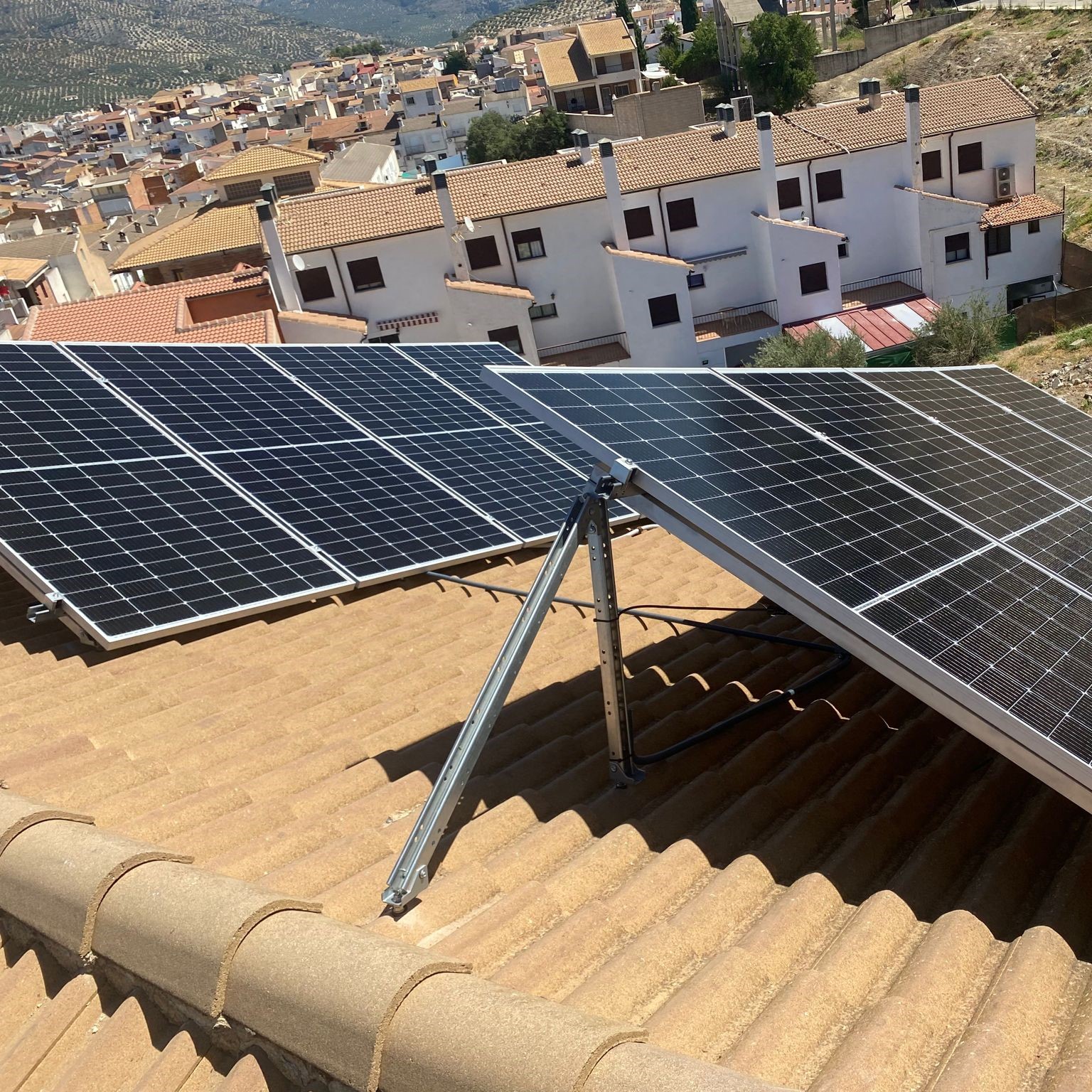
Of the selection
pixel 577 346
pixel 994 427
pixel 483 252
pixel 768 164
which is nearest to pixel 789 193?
pixel 768 164

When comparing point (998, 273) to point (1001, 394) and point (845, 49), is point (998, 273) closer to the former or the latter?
point (1001, 394)

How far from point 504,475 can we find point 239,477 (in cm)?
357

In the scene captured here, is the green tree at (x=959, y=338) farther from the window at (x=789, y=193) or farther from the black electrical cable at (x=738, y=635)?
the black electrical cable at (x=738, y=635)

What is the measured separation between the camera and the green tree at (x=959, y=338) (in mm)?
35094

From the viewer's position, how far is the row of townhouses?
40812mm

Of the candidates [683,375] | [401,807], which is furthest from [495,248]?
[401,807]

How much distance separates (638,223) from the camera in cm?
4244

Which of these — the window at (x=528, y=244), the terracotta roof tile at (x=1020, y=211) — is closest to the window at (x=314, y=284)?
the window at (x=528, y=244)

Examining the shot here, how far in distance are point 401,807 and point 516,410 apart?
33.2 ft

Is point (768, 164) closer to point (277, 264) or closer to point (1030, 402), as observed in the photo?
point (277, 264)

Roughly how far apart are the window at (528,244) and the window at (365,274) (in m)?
5.83

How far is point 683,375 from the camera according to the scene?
320 inches

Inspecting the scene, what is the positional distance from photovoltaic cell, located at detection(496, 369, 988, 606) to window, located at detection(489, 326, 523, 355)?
3389 centimetres

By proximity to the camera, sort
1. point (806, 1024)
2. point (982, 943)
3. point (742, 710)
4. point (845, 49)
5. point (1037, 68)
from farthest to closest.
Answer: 1. point (845, 49)
2. point (1037, 68)
3. point (742, 710)
4. point (982, 943)
5. point (806, 1024)
